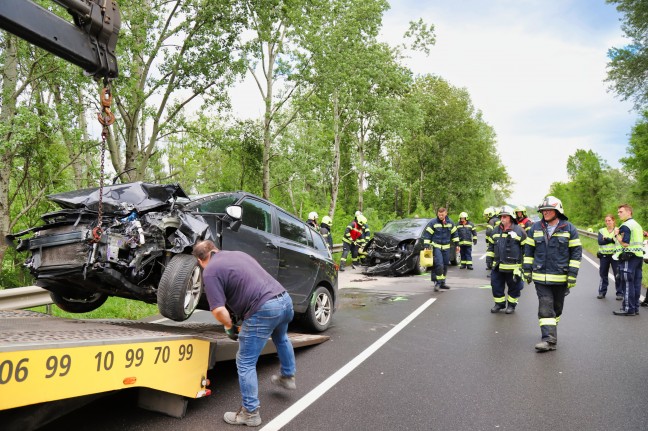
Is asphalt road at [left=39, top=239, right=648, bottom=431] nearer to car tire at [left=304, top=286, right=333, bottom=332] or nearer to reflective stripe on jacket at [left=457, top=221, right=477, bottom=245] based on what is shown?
car tire at [left=304, top=286, right=333, bottom=332]

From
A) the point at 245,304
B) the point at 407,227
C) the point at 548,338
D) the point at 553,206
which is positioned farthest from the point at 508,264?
the point at 407,227

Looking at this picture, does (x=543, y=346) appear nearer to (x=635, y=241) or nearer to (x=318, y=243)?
(x=318, y=243)

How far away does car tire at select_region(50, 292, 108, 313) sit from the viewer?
16.1 feet

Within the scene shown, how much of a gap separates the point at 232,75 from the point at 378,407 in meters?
13.3

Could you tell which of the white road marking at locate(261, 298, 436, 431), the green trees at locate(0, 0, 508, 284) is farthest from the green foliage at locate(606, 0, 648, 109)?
the white road marking at locate(261, 298, 436, 431)

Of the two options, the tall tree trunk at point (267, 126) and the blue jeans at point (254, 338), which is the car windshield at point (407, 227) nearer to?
the tall tree trunk at point (267, 126)

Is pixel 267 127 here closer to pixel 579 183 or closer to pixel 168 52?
pixel 168 52

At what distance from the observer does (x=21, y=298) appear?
560cm

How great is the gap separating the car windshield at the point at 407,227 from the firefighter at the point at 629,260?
5746 millimetres

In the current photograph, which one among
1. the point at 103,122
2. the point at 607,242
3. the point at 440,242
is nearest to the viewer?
the point at 103,122

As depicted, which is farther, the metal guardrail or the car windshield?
the car windshield

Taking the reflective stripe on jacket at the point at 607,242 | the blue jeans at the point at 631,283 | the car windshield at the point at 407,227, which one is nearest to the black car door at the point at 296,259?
the blue jeans at the point at 631,283

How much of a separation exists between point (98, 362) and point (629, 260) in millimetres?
8634

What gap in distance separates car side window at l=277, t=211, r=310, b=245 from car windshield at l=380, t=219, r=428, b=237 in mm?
7407
